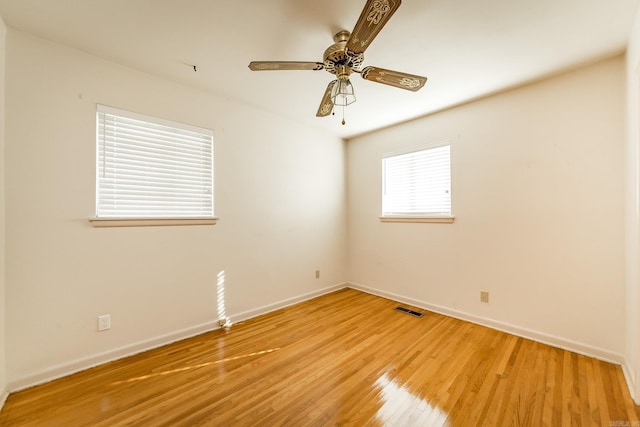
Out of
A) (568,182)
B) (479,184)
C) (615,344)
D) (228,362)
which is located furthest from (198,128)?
(615,344)

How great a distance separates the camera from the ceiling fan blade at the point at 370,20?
114 cm

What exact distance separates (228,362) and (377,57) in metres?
2.69

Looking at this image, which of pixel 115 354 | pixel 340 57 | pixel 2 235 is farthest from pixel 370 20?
pixel 115 354

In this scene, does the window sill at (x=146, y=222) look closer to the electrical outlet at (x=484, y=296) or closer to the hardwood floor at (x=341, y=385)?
the hardwood floor at (x=341, y=385)

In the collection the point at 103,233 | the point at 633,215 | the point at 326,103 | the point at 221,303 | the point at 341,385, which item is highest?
the point at 326,103

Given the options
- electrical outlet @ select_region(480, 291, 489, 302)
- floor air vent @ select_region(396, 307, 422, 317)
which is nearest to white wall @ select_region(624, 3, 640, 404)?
electrical outlet @ select_region(480, 291, 489, 302)

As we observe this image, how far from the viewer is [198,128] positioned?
8.36 ft

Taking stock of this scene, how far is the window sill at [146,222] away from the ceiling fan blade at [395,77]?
1951 millimetres

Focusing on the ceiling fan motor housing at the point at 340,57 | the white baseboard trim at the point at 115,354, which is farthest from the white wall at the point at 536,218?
the white baseboard trim at the point at 115,354

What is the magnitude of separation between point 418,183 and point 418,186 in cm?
4

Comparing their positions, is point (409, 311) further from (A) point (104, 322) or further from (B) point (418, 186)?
(A) point (104, 322)

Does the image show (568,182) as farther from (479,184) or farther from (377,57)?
(377,57)

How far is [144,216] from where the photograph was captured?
222cm

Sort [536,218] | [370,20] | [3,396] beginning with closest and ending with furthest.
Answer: [370,20]
[3,396]
[536,218]
